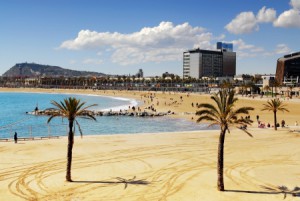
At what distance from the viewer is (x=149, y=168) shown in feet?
88.5

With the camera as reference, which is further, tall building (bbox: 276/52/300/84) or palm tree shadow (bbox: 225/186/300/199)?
tall building (bbox: 276/52/300/84)

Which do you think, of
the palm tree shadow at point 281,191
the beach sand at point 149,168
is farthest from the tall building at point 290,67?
the palm tree shadow at point 281,191

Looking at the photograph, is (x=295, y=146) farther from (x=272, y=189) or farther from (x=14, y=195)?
(x=14, y=195)

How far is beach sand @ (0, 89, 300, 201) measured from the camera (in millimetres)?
21281

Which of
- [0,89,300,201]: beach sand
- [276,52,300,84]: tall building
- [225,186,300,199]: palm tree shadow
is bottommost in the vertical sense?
[225,186,300,199]: palm tree shadow

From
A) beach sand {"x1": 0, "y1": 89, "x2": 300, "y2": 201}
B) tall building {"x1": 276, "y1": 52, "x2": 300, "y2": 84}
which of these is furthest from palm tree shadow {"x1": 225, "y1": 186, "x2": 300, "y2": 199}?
tall building {"x1": 276, "y1": 52, "x2": 300, "y2": 84}

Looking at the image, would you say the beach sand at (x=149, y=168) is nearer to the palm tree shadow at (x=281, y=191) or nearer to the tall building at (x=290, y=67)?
the palm tree shadow at (x=281, y=191)

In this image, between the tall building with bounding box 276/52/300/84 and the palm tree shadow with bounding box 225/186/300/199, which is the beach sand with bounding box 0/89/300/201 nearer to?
the palm tree shadow with bounding box 225/186/300/199

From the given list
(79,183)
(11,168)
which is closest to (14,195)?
(79,183)

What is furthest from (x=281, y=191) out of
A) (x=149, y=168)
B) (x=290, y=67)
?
(x=290, y=67)

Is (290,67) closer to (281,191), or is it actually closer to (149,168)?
(149,168)

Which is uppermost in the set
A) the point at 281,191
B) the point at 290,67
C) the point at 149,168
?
the point at 290,67

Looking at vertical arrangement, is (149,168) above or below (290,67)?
below

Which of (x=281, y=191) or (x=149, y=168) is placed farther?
(x=149, y=168)
